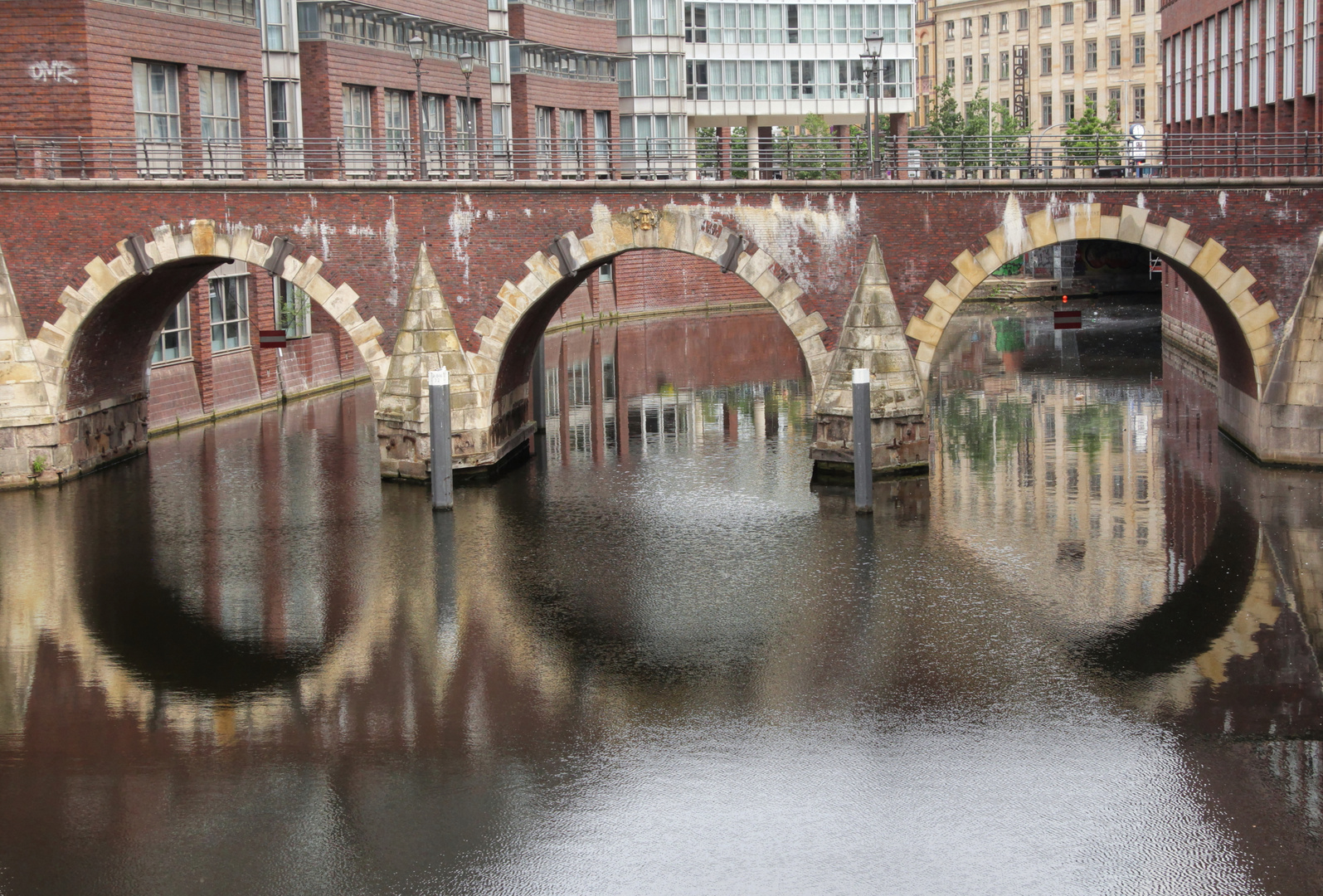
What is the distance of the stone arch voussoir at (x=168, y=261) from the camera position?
1320 inches

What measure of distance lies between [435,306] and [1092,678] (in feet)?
61.0

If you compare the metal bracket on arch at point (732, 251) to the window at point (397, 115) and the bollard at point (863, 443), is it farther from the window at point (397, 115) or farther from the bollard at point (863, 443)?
the window at point (397, 115)

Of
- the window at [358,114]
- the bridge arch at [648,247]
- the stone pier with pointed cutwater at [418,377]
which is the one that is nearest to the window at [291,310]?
the window at [358,114]

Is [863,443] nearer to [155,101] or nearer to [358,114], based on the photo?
[155,101]

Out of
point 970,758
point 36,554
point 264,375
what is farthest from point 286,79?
point 970,758

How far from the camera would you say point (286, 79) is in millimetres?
47000

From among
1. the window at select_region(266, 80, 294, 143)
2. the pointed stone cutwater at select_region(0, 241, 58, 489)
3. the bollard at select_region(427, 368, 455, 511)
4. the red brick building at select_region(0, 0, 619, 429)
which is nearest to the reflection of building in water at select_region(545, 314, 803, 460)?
the red brick building at select_region(0, 0, 619, 429)

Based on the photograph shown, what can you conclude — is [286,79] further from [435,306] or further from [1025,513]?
[1025,513]

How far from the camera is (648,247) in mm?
33781

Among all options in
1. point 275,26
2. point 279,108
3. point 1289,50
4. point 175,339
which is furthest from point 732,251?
point 275,26

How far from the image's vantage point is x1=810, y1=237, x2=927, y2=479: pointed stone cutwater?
32812 mm

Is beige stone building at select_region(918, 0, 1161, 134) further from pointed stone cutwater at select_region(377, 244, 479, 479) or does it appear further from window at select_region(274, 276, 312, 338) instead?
pointed stone cutwater at select_region(377, 244, 479, 479)

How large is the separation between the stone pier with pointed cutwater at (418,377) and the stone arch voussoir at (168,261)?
80 centimetres

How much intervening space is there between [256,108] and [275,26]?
350cm
